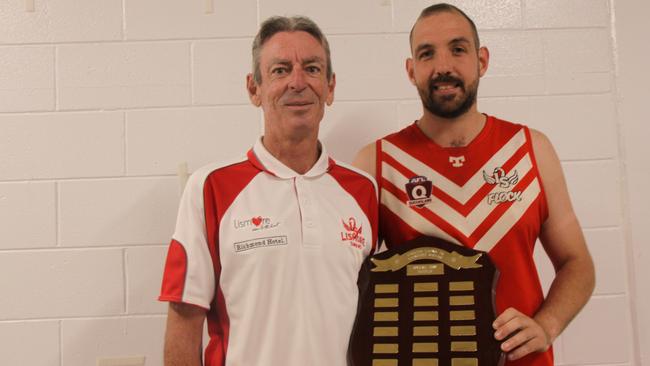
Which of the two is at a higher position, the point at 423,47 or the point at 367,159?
the point at 423,47

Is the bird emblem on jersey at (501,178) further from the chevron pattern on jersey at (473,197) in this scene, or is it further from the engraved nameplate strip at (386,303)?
the engraved nameplate strip at (386,303)

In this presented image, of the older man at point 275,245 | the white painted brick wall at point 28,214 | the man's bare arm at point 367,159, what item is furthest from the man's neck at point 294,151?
the white painted brick wall at point 28,214

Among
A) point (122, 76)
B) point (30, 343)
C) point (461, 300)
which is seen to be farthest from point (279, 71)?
point (30, 343)

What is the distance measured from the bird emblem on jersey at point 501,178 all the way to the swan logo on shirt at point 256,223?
580 mm

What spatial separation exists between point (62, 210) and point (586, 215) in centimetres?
150

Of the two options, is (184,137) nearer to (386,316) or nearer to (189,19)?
(189,19)

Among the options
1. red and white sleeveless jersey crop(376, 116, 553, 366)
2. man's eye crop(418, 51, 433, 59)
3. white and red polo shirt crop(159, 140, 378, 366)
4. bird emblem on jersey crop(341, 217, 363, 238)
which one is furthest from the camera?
man's eye crop(418, 51, 433, 59)

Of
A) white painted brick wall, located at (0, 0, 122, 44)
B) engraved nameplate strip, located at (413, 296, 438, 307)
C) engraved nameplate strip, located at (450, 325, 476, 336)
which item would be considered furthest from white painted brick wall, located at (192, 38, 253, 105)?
engraved nameplate strip, located at (450, 325, 476, 336)

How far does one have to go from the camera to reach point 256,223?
142 centimetres

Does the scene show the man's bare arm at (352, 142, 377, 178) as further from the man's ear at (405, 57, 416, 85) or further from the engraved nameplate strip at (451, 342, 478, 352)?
the engraved nameplate strip at (451, 342, 478, 352)

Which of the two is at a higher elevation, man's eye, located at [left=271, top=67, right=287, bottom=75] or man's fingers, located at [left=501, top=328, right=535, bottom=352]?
man's eye, located at [left=271, top=67, right=287, bottom=75]

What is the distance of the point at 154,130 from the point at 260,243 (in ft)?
2.01

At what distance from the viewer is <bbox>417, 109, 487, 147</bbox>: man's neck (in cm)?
167

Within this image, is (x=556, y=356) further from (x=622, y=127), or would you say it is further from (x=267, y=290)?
(x=267, y=290)
